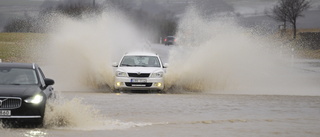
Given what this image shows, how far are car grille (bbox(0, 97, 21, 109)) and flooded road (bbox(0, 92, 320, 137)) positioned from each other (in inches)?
16.4

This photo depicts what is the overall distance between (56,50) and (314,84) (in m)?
10.9

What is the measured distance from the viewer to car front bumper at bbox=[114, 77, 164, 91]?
2328cm

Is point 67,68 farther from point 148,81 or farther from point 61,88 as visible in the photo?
point 148,81

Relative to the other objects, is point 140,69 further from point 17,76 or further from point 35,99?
point 35,99

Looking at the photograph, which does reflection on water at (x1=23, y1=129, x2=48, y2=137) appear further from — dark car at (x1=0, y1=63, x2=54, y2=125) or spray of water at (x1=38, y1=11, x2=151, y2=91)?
spray of water at (x1=38, y1=11, x2=151, y2=91)

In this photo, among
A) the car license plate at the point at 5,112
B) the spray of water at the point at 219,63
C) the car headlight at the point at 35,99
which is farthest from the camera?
the spray of water at the point at 219,63

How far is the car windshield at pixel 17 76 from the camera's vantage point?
14109 millimetres

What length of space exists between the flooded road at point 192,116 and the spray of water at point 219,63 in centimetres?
394

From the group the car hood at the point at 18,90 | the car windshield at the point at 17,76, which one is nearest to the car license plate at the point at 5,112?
the car hood at the point at 18,90

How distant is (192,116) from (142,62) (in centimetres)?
865

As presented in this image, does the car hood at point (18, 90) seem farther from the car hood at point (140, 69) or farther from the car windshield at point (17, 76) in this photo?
the car hood at point (140, 69)

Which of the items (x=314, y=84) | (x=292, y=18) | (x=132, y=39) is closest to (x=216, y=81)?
(x=314, y=84)

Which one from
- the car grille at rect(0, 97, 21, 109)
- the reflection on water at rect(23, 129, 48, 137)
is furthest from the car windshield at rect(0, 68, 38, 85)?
the reflection on water at rect(23, 129, 48, 137)

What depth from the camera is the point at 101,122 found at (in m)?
14.6
